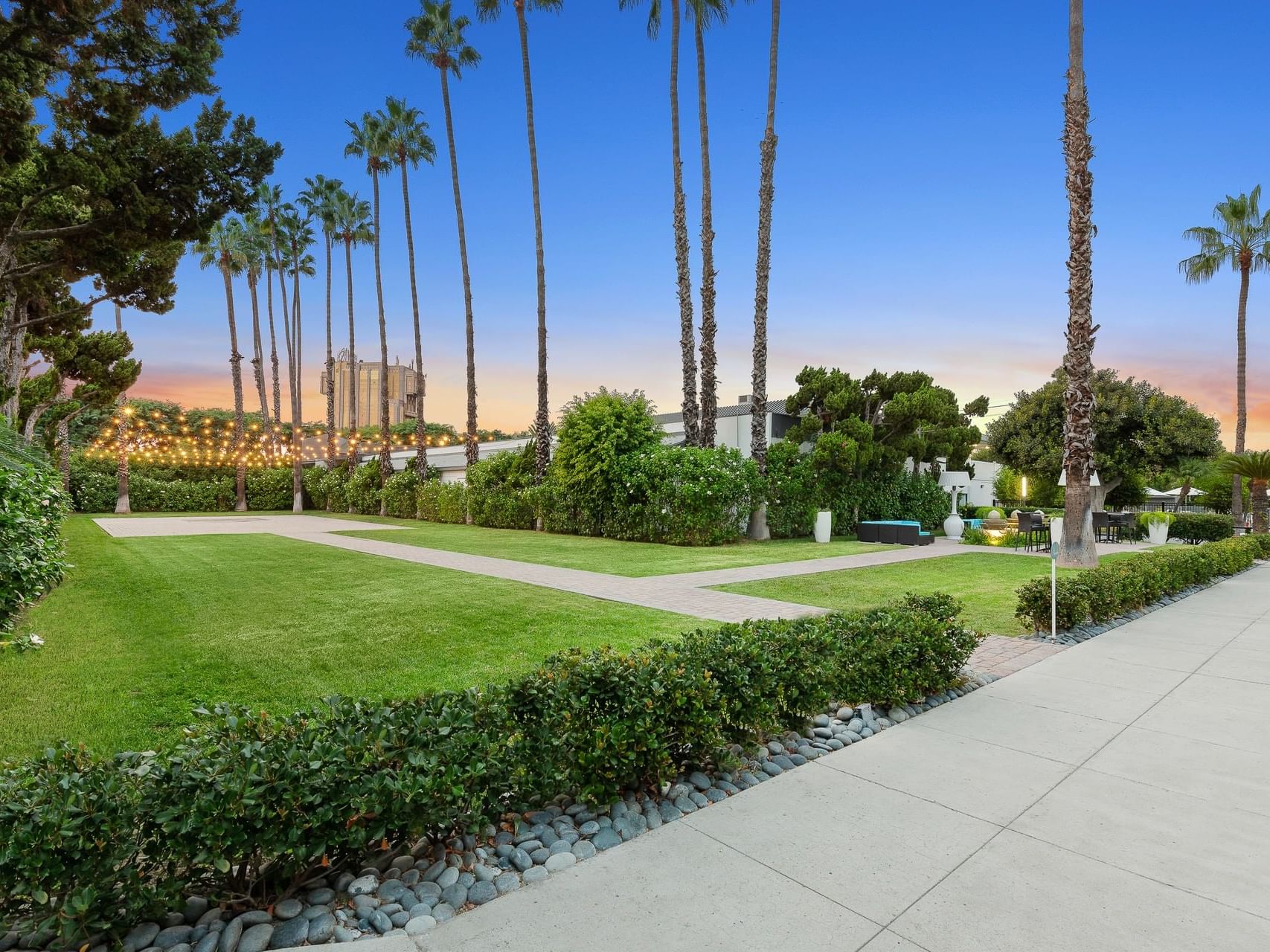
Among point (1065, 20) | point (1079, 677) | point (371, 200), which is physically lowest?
point (1079, 677)

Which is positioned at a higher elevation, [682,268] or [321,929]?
[682,268]

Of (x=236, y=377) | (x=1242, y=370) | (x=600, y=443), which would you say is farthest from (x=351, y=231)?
(x=1242, y=370)

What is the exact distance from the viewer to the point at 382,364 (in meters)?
26.4

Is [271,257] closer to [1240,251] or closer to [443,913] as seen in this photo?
[443,913]

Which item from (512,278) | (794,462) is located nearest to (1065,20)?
(794,462)

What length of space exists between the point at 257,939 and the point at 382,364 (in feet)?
89.0

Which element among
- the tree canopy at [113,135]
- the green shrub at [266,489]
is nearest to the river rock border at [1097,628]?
the tree canopy at [113,135]

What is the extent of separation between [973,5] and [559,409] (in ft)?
42.6

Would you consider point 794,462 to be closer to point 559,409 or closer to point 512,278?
point 559,409

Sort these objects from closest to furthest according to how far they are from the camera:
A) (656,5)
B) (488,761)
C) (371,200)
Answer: (488,761)
(656,5)
(371,200)

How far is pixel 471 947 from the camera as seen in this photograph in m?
1.78

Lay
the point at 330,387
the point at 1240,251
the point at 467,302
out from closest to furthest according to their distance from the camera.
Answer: the point at 1240,251
the point at 467,302
the point at 330,387

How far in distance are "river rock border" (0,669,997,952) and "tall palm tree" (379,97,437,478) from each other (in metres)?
23.3

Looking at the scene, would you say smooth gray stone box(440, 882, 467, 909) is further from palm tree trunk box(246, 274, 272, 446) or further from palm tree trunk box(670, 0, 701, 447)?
palm tree trunk box(246, 274, 272, 446)
